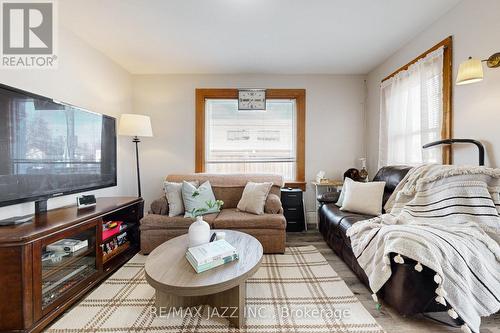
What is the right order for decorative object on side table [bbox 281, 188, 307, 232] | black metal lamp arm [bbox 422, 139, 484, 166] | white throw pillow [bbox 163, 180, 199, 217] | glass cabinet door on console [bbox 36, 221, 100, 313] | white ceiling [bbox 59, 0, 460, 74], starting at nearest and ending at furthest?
glass cabinet door on console [bbox 36, 221, 100, 313] < black metal lamp arm [bbox 422, 139, 484, 166] < white ceiling [bbox 59, 0, 460, 74] < white throw pillow [bbox 163, 180, 199, 217] < decorative object on side table [bbox 281, 188, 307, 232]

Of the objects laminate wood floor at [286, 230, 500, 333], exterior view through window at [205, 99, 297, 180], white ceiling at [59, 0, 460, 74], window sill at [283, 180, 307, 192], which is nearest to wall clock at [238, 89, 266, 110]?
exterior view through window at [205, 99, 297, 180]

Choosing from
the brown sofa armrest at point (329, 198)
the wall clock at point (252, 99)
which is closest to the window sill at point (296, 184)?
the brown sofa armrest at point (329, 198)

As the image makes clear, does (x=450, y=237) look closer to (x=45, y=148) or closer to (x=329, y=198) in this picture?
(x=329, y=198)

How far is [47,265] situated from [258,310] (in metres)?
1.54

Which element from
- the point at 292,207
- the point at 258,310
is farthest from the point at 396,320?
the point at 292,207

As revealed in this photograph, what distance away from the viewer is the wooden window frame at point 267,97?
3.49 m

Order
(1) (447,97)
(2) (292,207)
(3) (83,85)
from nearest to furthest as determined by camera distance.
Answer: (1) (447,97), (3) (83,85), (2) (292,207)

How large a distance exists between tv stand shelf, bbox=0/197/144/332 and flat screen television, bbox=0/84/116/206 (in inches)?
9.5

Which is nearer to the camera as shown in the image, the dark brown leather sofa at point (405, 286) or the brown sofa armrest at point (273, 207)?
the dark brown leather sofa at point (405, 286)

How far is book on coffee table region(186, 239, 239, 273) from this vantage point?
1.33 metres

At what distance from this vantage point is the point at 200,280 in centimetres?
122

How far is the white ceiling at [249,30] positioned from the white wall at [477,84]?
0.16 m

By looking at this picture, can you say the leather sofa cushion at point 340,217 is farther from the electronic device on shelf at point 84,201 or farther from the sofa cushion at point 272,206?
the electronic device on shelf at point 84,201

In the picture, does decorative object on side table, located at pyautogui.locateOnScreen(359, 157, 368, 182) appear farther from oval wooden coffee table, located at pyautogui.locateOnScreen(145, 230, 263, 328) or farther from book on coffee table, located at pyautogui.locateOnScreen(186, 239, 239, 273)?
book on coffee table, located at pyautogui.locateOnScreen(186, 239, 239, 273)
